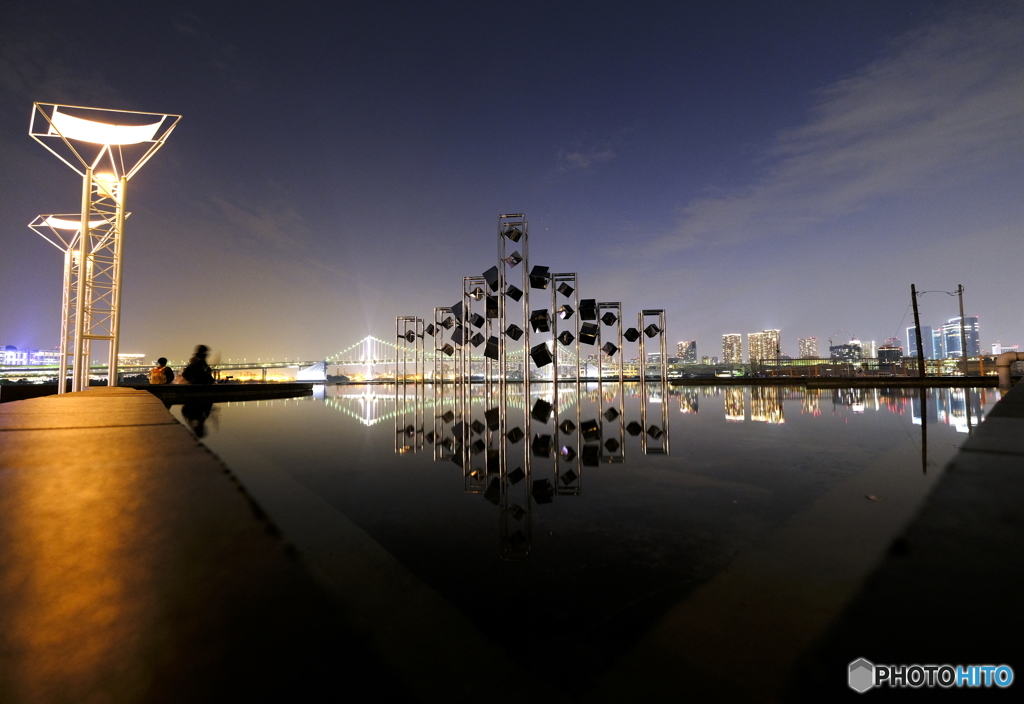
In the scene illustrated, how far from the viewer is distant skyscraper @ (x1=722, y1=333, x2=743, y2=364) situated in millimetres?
82938

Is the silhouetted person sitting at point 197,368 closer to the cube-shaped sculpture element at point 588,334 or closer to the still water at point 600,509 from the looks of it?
the still water at point 600,509

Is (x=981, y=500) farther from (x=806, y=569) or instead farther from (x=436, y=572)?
(x=436, y=572)

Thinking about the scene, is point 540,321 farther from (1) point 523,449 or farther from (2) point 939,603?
(2) point 939,603

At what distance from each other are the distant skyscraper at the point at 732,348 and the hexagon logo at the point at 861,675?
304ft

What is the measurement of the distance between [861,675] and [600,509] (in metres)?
1.19

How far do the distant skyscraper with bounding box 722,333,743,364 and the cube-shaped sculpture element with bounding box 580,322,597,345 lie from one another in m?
80.2

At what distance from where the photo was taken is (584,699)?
78cm

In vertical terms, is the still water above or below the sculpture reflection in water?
above

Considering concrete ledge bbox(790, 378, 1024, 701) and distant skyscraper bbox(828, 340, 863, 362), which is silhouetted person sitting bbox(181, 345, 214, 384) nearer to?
concrete ledge bbox(790, 378, 1024, 701)

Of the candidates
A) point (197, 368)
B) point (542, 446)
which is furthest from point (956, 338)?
point (197, 368)

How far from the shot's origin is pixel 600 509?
2.00 metres

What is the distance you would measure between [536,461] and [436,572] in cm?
195

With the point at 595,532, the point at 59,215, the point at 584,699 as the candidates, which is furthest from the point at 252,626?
the point at 59,215

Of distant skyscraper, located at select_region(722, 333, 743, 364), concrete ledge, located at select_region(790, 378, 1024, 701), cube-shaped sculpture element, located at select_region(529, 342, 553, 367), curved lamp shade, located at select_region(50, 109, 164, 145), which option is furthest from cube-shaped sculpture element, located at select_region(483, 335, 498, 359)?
Answer: distant skyscraper, located at select_region(722, 333, 743, 364)
